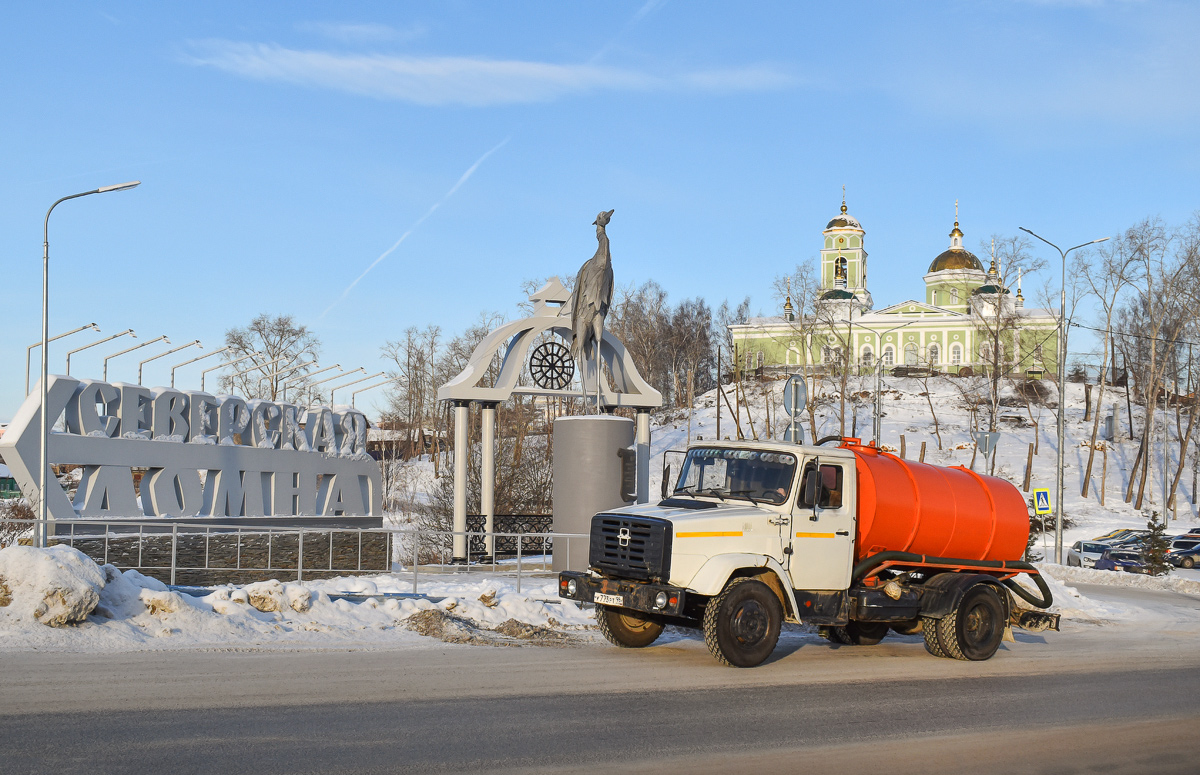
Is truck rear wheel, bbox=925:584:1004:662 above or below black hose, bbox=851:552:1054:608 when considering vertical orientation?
below

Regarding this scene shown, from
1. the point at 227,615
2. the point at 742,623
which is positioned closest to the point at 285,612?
the point at 227,615

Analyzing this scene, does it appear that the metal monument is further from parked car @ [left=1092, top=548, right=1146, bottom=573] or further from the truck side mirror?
parked car @ [left=1092, top=548, right=1146, bottom=573]

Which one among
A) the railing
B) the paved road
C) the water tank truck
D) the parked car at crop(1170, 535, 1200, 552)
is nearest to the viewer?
the paved road

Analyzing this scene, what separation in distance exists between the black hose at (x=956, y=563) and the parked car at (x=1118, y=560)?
2367 centimetres

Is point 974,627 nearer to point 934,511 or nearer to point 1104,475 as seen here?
point 934,511

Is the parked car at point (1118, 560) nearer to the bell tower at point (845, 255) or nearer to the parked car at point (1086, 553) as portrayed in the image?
the parked car at point (1086, 553)

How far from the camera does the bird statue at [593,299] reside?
Answer: 21016 millimetres

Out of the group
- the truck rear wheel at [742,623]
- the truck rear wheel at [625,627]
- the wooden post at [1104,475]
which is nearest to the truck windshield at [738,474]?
the truck rear wheel at [742,623]

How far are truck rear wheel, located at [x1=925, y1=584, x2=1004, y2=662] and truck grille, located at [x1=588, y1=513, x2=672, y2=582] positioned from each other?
3.92 m

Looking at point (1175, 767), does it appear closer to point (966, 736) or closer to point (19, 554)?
point (966, 736)

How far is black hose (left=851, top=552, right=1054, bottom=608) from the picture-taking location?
41.5 feet

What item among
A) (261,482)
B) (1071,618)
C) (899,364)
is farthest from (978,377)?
(1071,618)

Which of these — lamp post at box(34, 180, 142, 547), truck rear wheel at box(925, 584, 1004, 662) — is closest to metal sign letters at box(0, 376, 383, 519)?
lamp post at box(34, 180, 142, 547)

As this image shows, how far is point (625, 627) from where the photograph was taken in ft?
41.9
